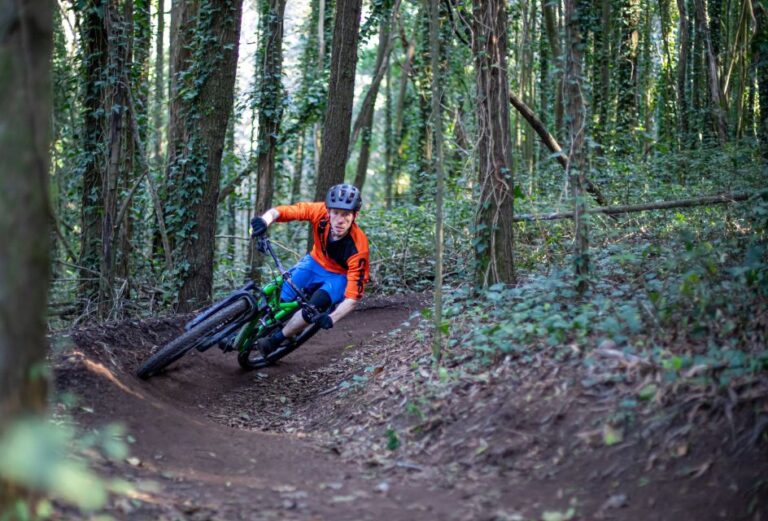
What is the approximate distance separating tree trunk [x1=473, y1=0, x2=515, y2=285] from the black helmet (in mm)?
1430

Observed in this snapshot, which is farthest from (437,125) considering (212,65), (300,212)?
(212,65)

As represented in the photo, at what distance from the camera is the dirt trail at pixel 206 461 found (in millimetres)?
4699

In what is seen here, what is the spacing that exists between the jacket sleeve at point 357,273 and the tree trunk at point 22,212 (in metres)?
5.21

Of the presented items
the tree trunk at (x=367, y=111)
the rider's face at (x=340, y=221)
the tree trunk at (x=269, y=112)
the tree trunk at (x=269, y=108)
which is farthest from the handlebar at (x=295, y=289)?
the tree trunk at (x=367, y=111)

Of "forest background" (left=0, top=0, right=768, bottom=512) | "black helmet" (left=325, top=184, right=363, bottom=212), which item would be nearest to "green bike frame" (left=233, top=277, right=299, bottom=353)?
"black helmet" (left=325, top=184, right=363, bottom=212)

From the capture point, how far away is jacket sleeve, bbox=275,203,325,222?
8562mm

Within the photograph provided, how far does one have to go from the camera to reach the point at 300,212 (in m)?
8.72

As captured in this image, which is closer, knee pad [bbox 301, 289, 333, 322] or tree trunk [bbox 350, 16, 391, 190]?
knee pad [bbox 301, 289, 333, 322]

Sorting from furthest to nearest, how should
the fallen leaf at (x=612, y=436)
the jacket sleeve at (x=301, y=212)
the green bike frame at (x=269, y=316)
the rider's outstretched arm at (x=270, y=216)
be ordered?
the jacket sleeve at (x=301, y=212) < the green bike frame at (x=269, y=316) < the rider's outstretched arm at (x=270, y=216) < the fallen leaf at (x=612, y=436)

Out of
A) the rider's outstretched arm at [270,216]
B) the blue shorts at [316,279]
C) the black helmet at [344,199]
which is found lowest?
the blue shorts at [316,279]

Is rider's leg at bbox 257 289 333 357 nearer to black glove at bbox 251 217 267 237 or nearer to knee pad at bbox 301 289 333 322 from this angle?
knee pad at bbox 301 289 333 322

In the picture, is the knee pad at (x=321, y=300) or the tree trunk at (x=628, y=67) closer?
the knee pad at (x=321, y=300)

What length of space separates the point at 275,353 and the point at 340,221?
201 centimetres

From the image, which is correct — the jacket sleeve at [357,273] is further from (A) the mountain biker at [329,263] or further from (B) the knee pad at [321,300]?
(B) the knee pad at [321,300]
